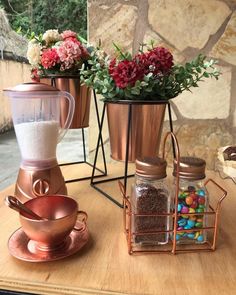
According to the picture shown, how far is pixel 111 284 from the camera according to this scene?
47 centimetres

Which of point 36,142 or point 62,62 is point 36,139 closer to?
point 36,142

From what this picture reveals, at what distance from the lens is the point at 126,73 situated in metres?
0.66

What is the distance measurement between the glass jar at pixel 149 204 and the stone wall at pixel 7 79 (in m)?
3.55

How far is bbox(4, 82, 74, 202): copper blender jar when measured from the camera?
0.68 metres

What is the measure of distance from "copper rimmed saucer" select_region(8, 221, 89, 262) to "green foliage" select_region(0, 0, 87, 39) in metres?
4.66

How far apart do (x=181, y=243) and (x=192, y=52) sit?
2.79 ft

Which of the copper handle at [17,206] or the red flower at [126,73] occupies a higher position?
the red flower at [126,73]

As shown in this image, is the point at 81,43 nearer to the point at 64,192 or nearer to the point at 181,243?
the point at 64,192

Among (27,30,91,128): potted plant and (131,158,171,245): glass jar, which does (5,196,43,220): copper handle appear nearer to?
(131,158,171,245): glass jar

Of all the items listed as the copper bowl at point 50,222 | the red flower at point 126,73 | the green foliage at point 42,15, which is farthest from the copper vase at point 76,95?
the green foliage at point 42,15

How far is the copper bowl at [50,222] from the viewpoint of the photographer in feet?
1.68

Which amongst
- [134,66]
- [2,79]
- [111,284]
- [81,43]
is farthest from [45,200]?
[2,79]

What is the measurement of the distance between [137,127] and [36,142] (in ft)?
0.75

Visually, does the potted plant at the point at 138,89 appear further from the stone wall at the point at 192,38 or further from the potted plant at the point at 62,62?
the stone wall at the point at 192,38
